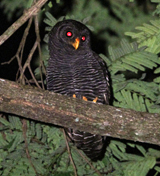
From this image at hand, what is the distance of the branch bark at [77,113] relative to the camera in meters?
2.18

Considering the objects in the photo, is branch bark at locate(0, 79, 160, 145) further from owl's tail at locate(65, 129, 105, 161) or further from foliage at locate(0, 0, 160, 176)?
owl's tail at locate(65, 129, 105, 161)

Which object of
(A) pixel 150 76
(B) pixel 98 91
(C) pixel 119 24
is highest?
(C) pixel 119 24

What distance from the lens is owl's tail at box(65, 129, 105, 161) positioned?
3.26 m

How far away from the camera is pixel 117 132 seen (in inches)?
87.9

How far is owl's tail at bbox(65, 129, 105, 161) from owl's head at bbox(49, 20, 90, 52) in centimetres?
92

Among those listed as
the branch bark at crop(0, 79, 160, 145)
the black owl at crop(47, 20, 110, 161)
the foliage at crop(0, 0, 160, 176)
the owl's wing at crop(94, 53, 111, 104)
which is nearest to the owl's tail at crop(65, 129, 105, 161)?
the black owl at crop(47, 20, 110, 161)

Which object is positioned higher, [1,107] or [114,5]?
[114,5]

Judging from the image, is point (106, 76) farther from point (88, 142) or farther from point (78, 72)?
point (88, 142)

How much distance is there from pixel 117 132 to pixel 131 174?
1245 mm

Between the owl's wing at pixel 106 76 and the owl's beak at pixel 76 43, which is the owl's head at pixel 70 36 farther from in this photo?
the owl's wing at pixel 106 76

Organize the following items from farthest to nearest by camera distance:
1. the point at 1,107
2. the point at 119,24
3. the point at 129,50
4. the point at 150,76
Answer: the point at 119,24, the point at 150,76, the point at 129,50, the point at 1,107

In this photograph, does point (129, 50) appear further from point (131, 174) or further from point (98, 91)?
point (131, 174)

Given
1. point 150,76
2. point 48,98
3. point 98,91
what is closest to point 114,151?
point 98,91

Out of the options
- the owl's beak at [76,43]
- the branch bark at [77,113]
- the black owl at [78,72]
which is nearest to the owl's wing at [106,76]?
the black owl at [78,72]
